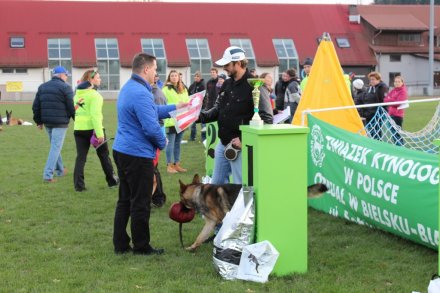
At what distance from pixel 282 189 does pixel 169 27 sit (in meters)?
45.3

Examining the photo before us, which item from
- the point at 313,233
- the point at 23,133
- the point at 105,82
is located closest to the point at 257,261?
the point at 313,233

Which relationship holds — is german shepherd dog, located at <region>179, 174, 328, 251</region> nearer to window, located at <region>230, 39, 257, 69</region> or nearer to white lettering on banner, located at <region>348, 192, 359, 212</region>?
white lettering on banner, located at <region>348, 192, 359, 212</region>

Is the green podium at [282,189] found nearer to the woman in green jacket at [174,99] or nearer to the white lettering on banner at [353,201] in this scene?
the white lettering on banner at [353,201]

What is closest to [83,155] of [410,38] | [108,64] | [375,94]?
[375,94]

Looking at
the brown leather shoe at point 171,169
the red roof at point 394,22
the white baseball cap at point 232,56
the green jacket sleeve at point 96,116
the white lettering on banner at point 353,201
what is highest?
the red roof at point 394,22

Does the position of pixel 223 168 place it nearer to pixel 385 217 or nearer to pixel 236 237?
pixel 236 237

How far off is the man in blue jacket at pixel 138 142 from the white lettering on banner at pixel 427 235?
2437 mm

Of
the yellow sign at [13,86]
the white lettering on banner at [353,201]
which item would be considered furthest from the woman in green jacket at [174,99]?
the yellow sign at [13,86]

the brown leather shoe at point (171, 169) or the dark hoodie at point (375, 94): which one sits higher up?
the dark hoodie at point (375, 94)

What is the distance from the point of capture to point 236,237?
508 cm

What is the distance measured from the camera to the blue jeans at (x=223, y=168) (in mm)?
6141

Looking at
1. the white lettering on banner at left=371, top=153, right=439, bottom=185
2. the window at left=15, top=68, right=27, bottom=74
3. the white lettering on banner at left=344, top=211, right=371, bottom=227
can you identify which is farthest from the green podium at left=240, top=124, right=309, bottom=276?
the window at left=15, top=68, right=27, bottom=74

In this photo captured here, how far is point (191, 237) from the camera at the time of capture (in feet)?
21.4

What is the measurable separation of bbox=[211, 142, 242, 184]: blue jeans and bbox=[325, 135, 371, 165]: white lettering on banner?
136 cm
